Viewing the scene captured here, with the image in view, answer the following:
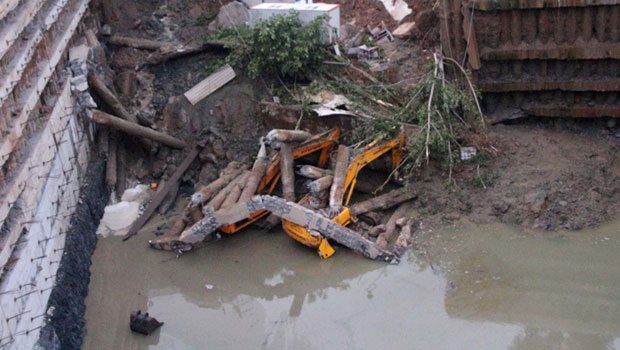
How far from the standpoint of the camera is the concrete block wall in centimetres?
865

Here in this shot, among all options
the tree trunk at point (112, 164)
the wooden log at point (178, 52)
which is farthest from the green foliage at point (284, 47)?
the tree trunk at point (112, 164)

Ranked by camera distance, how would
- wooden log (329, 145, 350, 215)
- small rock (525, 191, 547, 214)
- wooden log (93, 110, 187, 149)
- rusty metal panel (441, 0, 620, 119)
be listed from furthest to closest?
wooden log (93, 110, 187, 149) < rusty metal panel (441, 0, 620, 119) < small rock (525, 191, 547, 214) < wooden log (329, 145, 350, 215)

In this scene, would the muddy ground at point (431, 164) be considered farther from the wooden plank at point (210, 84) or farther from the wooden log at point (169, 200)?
the wooden log at point (169, 200)

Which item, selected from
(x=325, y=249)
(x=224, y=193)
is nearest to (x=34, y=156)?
(x=224, y=193)

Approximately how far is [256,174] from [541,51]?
522cm

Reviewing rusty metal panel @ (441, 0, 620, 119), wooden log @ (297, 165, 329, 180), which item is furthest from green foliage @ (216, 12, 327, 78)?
rusty metal panel @ (441, 0, 620, 119)

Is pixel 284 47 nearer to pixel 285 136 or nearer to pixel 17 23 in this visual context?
pixel 285 136

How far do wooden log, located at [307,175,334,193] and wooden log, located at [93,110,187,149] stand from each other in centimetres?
310

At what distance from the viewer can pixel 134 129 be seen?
12555 mm

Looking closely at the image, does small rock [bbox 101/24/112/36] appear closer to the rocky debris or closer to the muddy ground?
the muddy ground

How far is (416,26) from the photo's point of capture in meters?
13.9

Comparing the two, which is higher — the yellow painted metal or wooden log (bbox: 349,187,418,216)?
wooden log (bbox: 349,187,418,216)

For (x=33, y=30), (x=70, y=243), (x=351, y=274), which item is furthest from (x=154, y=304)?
(x=33, y=30)

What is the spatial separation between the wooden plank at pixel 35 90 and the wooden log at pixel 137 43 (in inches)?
33.3
